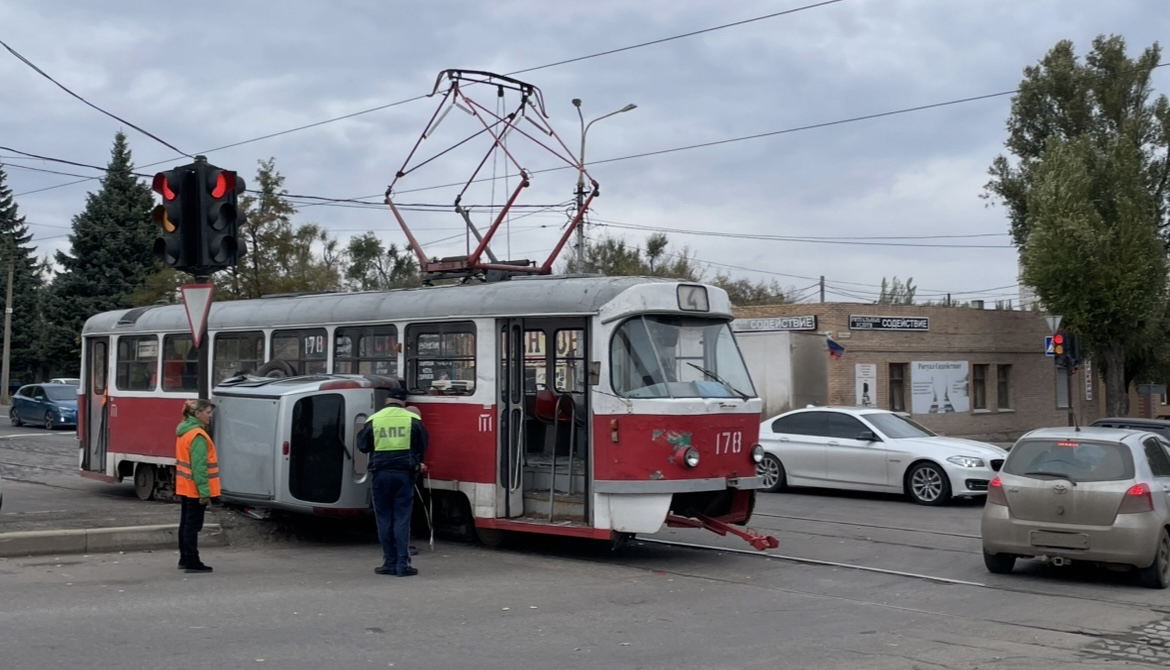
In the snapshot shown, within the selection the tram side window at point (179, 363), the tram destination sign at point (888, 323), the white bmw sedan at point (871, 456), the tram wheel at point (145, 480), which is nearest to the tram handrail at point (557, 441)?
the white bmw sedan at point (871, 456)

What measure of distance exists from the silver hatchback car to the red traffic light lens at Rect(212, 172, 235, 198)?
26.3ft

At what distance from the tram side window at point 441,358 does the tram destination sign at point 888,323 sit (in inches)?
806

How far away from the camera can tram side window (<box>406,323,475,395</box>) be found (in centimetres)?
1298

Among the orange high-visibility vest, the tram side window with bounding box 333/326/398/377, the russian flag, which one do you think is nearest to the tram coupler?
the tram side window with bounding box 333/326/398/377

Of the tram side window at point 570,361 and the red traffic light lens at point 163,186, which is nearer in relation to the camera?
the red traffic light lens at point 163,186

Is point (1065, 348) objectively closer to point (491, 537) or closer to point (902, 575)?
point (902, 575)

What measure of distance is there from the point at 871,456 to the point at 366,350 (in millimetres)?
8461

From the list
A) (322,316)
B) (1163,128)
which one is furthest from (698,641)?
(1163,128)

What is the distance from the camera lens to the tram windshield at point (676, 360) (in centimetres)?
1184

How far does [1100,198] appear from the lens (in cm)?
3728

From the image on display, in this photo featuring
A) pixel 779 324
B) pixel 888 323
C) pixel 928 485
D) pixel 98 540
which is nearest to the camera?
pixel 98 540

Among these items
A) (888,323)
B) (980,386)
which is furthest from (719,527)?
(980,386)

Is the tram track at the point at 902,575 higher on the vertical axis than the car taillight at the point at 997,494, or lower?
lower

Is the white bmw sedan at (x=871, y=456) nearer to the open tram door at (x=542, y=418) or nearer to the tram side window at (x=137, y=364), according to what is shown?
the open tram door at (x=542, y=418)
